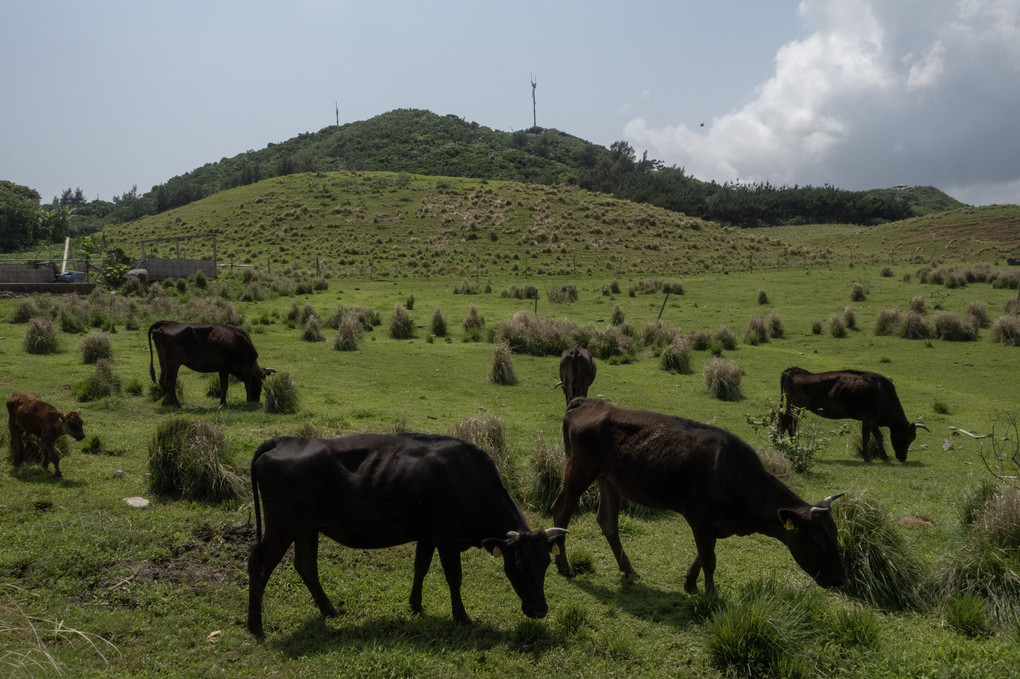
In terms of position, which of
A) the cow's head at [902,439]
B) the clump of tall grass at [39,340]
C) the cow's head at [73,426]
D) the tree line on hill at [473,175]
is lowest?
the cow's head at [902,439]

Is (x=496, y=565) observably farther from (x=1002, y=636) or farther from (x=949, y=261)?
(x=949, y=261)

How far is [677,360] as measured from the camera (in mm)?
22469

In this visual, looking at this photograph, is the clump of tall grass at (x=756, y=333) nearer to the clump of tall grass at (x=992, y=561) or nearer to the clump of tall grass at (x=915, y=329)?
the clump of tall grass at (x=915, y=329)

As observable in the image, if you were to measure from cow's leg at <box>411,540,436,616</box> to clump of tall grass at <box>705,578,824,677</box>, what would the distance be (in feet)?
8.89

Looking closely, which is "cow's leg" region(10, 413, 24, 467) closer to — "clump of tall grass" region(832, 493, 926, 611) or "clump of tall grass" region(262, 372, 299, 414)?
"clump of tall grass" region(262, 372, 299, 414)

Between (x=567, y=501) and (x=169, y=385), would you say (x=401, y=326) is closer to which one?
(x=169, y=385)

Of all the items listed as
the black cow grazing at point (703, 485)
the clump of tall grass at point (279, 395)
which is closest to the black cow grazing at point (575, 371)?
the clump of tall grass at point (279, 395)

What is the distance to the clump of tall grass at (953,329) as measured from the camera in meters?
26.1

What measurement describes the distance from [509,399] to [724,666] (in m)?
12.4

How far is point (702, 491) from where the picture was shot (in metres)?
7.14

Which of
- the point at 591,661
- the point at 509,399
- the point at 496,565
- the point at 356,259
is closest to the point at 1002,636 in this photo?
the point at 591,661

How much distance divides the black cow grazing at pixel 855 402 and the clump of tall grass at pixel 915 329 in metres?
14.2

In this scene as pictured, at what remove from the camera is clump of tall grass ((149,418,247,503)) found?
965cm

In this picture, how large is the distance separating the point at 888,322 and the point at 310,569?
89.4 ft
